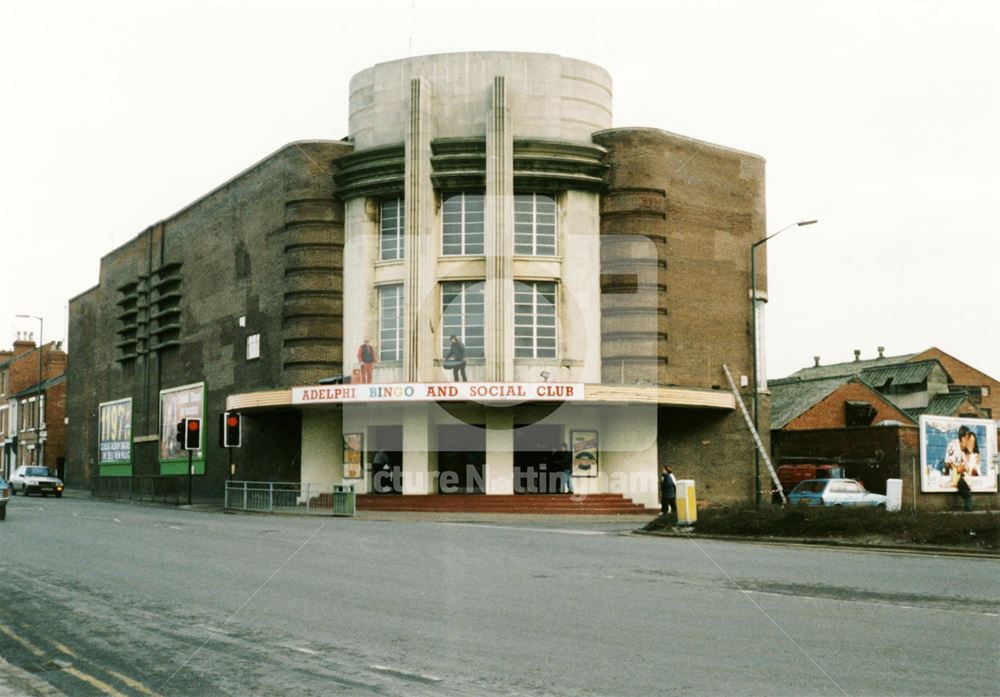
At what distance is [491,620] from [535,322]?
94.7 feet

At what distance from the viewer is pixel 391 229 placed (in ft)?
138

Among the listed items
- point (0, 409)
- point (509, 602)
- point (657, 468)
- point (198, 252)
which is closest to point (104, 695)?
point (509, 602)

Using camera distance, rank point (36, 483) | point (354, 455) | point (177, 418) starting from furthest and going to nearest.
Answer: point (36, 483) < point (177, 418) < point (354, 455)

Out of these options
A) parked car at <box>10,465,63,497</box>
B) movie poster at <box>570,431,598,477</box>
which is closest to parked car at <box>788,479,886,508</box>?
movie poster at <box>570,431,598,477</box>

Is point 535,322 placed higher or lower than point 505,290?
lower

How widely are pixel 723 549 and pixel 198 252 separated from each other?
37.8 metres

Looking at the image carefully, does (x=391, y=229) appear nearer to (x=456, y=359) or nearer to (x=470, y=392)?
(x=456, y=359)

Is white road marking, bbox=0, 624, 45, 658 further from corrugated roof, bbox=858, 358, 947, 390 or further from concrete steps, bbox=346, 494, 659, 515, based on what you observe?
corrugated roof, bbox=858, 358, 947, 390

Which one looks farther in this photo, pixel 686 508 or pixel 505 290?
pixel 505 290

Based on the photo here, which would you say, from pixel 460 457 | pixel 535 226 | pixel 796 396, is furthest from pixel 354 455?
pixel 796 396

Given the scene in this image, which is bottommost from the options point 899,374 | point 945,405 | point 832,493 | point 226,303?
point 832,493

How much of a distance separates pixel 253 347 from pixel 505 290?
13112mm

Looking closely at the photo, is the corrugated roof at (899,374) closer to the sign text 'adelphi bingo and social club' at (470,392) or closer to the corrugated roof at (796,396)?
the corrugated roof at (796,396)

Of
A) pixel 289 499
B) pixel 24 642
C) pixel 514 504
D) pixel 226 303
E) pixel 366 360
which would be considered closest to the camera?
pixel 24 642
